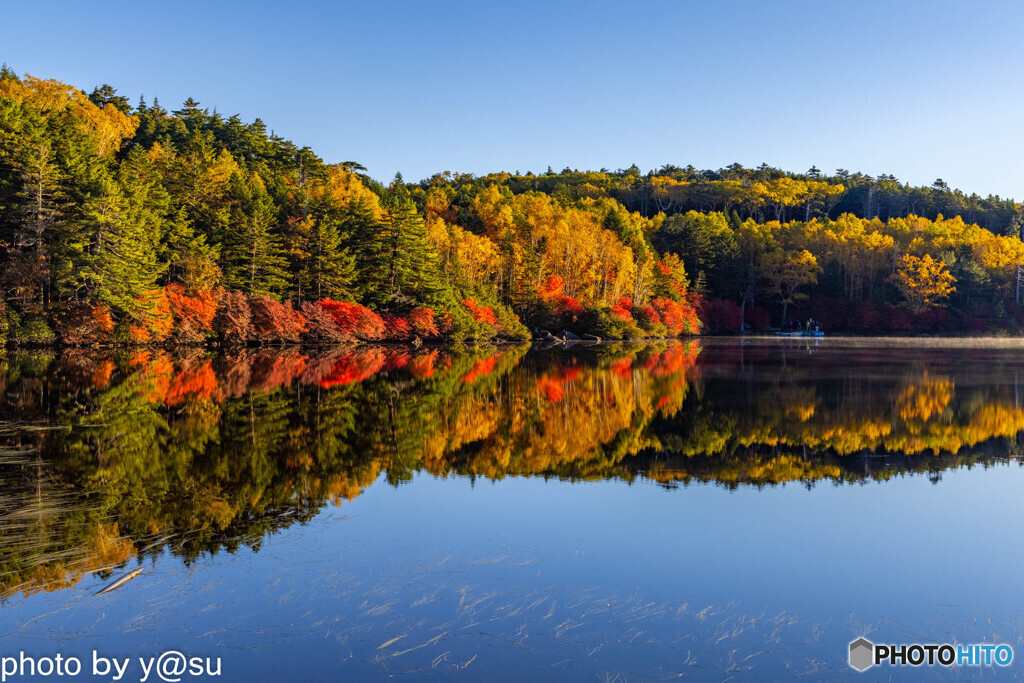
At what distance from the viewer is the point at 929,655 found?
5.10 meters

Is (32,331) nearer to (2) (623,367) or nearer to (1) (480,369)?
(1) (480,369)

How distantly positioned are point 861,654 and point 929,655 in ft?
1.51

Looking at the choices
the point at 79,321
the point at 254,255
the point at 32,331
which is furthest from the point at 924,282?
the point at 32,331

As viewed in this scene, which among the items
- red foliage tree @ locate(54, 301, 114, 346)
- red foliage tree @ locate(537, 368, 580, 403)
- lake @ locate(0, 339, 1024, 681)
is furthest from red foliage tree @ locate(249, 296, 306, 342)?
lake @ locate(0, 339, 1024, 681)

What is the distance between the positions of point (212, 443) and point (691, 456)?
22.3ft

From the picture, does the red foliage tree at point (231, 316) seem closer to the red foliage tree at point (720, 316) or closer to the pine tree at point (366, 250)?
the pine tree at point (366, 250)

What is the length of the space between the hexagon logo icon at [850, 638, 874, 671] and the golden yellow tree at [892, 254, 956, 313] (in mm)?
73895

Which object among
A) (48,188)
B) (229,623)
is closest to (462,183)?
(48,188)

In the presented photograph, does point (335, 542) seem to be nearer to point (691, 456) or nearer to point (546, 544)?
point (546, 544)

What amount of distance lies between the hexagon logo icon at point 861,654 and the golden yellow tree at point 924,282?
73.9 metres

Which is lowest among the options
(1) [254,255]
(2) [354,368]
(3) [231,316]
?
(2) [354,368]

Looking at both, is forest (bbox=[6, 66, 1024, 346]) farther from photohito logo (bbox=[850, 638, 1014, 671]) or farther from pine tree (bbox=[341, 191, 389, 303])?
photohito logo (bbox=[850, 638, 1014, 671])

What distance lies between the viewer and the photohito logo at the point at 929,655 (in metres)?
4.97

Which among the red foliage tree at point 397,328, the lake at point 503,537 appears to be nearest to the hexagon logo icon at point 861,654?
the lake at point 503,537
